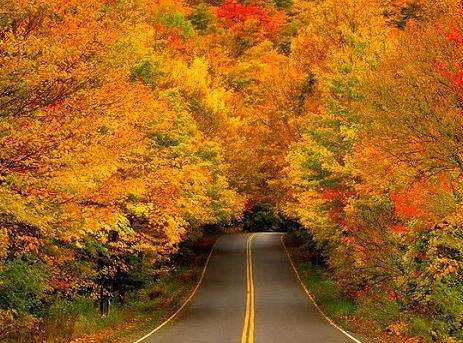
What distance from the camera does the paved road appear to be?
19.6m

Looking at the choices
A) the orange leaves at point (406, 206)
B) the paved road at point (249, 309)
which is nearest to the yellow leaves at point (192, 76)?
the paved road at point (249, 309)

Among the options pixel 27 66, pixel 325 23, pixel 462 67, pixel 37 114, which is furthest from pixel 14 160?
pixel 325 23

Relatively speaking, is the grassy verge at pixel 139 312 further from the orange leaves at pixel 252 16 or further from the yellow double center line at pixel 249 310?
the orange leaves at pixel 252 16

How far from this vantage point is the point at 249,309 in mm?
26734

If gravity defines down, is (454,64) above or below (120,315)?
above

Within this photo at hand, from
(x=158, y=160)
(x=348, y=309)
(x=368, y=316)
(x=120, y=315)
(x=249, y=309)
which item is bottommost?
(x=348, y=309)

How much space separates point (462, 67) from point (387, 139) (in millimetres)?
2674

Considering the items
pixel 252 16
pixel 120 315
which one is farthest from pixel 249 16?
pixel 120 315

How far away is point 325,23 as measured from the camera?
35500mm

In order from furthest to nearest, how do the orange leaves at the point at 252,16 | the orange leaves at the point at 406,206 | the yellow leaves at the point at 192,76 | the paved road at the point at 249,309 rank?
the orange leaves at the point at 252,16 → the yellow leaves at the point at 192,76 → the paved road at the point at 249,309 → the orange leaves at the point at 406,206

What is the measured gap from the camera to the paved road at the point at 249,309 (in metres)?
19.6

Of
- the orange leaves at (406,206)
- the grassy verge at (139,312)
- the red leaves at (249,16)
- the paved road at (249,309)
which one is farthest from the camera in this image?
the red leaves at (249,16)

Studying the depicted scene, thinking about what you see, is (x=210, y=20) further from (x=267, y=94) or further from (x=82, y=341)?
(x=82, y=341)

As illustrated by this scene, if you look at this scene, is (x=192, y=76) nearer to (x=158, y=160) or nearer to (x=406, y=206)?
(x=158, y=160)
